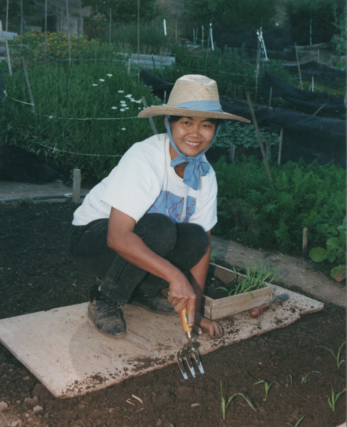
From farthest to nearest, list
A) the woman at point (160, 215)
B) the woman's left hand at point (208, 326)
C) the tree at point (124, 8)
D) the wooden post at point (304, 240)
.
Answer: the tree at point (124, 8) → the wooden post at point (304, 240) → the woman's left hand at point (208, 326) → the woman at point (160, 215)

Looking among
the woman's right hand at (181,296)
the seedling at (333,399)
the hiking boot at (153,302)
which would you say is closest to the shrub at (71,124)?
the hiking boot at (153,302)

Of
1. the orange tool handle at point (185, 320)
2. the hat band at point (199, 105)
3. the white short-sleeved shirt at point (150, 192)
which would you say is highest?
the hat band at point (199, 105)

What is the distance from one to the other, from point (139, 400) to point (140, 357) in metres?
0.30

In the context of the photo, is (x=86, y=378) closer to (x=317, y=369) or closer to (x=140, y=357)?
(x=140, y=357)

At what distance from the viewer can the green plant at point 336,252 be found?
3.26 meters

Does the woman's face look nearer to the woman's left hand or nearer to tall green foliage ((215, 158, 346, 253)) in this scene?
the woman's left hand

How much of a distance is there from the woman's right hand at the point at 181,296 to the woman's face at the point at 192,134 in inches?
26.0

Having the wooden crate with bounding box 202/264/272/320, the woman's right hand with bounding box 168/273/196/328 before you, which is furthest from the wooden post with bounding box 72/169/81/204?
the woman's right hand with bounding box 168/273/196/328

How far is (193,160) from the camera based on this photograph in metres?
2.25

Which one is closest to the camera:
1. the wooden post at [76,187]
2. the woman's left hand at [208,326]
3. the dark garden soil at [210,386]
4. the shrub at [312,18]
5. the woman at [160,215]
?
the dark garden soil at [210,386]

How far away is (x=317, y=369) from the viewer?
220 cm

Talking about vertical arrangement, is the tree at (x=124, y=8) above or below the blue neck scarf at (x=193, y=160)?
above

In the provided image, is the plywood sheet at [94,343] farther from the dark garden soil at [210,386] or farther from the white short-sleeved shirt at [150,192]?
the white short-sleeved shirt at [150,192]

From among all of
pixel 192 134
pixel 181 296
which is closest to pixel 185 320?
pixel 181 296
